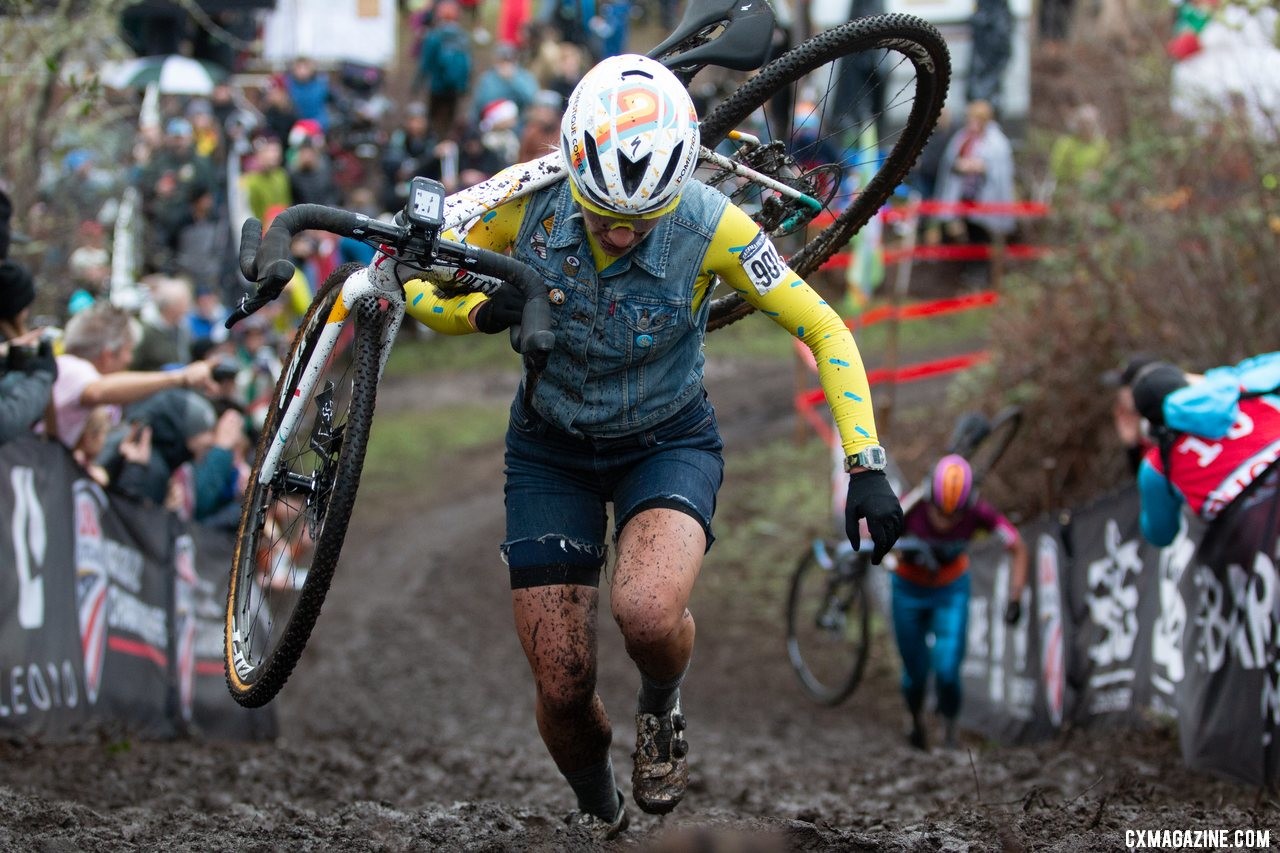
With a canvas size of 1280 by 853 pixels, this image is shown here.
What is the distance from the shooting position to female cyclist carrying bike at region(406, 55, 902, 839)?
487 cm

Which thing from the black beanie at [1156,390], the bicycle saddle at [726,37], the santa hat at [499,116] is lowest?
the black beanie at [1156,390]

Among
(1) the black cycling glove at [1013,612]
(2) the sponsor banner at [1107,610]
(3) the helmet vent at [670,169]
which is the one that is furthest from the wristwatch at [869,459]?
(1) the black cycling glove at [1013,612]

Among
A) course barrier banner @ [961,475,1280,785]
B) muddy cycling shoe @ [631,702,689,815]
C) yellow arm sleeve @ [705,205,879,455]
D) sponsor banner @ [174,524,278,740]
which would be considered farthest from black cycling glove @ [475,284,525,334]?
sponsor banner @ [174,524,278,740]

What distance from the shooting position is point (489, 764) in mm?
8922

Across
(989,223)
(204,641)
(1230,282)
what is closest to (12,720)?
(204,641)

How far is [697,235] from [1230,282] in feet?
23.8

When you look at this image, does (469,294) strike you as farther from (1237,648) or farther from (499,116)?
(499,116)

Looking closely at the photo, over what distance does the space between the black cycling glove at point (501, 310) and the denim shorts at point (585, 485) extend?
37 centimetres

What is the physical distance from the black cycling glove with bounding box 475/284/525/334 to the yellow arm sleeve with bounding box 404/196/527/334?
105mm

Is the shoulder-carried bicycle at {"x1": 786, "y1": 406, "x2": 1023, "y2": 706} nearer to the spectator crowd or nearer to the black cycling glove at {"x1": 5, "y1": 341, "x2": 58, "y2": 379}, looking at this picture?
the spectator crowd

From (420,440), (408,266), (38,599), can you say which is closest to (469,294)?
(408,266)

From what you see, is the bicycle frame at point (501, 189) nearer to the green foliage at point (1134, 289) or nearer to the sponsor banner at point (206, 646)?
the sponsor banner at point (206, 646)

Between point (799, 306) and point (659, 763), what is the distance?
62.5 inches

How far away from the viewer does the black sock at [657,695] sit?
515 centimetres
